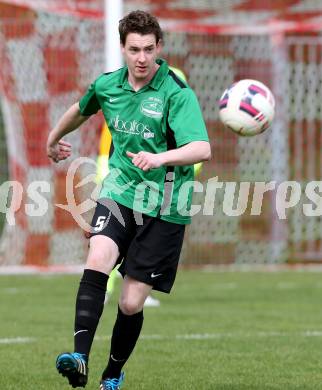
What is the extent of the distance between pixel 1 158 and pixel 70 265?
1.87 meters

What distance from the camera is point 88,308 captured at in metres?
5.73

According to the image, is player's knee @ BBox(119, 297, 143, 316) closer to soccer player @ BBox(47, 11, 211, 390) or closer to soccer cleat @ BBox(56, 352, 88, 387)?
soccer player @ BBox(47, 11, 211, 390)

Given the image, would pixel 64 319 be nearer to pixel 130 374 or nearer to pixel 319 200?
pixel 130 374

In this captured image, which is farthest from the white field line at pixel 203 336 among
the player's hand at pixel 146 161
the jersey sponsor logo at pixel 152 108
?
the player's hand at pixel 146 161

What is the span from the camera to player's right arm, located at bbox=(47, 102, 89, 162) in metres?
6.38

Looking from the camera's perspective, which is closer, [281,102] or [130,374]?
[130,374]

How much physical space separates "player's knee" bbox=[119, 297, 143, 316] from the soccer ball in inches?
56.5

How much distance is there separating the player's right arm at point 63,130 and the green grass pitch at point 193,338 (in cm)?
127

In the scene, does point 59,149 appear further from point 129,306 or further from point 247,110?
point 247,110

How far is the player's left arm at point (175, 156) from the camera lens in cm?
546

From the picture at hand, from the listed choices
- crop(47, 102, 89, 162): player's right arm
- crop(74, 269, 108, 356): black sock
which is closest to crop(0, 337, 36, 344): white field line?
crop(47, 102, 89, 162): player's right arm

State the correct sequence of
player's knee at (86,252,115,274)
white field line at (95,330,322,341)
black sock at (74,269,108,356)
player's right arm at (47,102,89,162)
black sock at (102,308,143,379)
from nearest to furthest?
black sock at (74,269,108,356) < player's knee at (86,252,115,274) < black sock at (102,308,143,379) < player's right arm at (47,102,89,162) < white field line at (95,330,322,341)

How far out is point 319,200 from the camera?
57.6 ft

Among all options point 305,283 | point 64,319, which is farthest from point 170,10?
point 64,319
